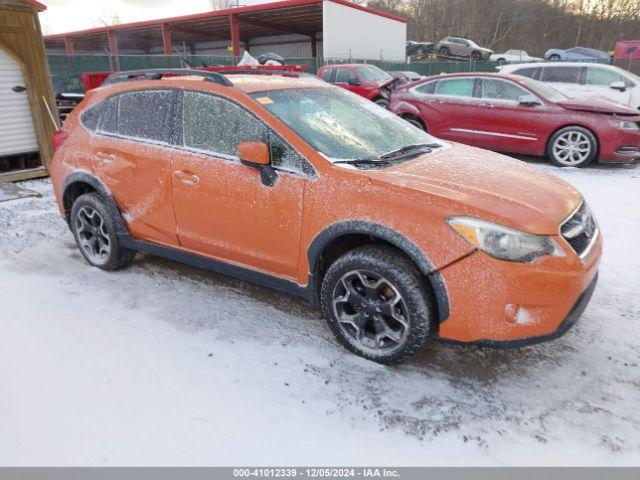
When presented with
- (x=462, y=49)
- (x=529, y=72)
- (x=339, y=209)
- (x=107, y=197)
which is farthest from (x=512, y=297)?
(x=462, y=49)

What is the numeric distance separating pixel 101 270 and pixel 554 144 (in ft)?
23.1

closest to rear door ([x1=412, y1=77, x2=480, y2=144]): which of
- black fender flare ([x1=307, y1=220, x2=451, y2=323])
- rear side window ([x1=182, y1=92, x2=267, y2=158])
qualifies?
rear side window ([x1=182, y1=92, x2=267, y2=158])

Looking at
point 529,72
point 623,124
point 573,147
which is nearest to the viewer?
point 623,124

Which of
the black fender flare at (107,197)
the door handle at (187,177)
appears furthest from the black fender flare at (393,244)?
the black fender flare at (107,197)

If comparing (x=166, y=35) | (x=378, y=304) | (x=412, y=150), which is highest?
(x=166, y=35)

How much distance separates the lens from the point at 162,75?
12.9 feet

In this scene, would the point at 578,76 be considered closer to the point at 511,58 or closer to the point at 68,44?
the point at 511,58

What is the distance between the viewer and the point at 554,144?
778 centimetres

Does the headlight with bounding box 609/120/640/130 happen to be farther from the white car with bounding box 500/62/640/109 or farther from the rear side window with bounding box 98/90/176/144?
the rear side window with bounding box 98/90/176/144

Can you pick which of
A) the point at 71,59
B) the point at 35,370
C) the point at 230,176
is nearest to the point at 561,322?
the point at 230,176

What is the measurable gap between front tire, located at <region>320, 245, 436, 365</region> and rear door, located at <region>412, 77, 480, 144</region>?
21.3ft

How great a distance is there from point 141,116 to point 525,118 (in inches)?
254

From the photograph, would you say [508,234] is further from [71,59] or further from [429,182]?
[71,59]

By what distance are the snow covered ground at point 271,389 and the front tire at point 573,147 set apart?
4.51m
